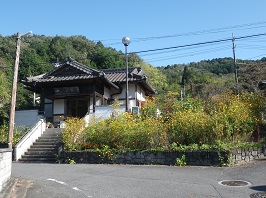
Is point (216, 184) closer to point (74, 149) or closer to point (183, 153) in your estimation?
point (183, 153)

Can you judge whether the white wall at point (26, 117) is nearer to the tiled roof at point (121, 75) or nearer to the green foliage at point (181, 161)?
the tiled roof at point (121, 75)

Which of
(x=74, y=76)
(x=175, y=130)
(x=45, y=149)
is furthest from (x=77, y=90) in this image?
(x=175, y=130)

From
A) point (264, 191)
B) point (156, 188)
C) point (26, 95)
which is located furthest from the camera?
point (26, 95)

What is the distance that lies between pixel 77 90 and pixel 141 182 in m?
15.6

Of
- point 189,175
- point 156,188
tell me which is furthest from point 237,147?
point 156,188

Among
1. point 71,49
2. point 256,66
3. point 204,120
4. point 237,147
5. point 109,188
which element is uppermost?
point 71,49

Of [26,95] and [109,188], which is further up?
[26,95]

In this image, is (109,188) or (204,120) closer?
(109,188)

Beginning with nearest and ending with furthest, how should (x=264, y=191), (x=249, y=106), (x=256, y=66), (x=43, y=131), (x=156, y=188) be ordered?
1. (x=264, y=191)
2. (x=156, y=188)
3. (x=249, y=106)
4. (x=43, y=131)
5. (x=256, y=66)

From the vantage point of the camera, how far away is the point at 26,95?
41719 mm

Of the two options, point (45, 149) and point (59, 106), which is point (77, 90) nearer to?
point (59, 106)

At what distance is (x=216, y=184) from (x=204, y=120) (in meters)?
4.68

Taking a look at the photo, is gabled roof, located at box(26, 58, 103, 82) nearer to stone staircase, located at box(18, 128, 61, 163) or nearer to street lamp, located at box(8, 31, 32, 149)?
stone staircase, located at box(18, 128, 61, 163)

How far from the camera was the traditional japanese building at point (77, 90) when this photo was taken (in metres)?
22.5
